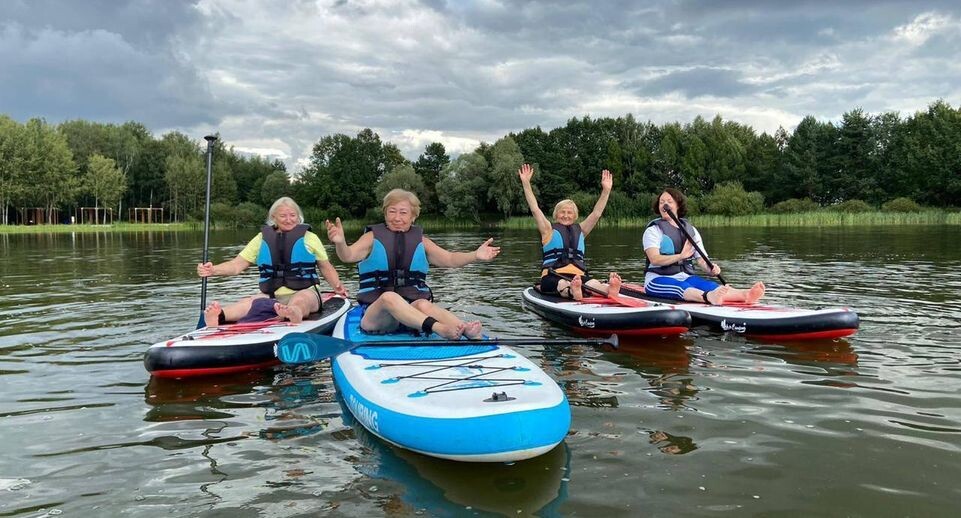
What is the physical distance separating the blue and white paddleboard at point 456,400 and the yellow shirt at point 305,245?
6.88ft

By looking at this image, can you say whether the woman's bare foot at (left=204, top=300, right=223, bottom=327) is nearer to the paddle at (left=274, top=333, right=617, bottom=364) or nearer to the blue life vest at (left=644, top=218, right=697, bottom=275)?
the paddle at (left=274, top=333, right=617, bottom=364)

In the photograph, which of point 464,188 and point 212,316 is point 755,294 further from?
point 464,188

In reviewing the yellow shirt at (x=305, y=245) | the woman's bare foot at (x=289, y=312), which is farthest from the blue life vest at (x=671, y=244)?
the woman's bare foot at (x=289, y=312)

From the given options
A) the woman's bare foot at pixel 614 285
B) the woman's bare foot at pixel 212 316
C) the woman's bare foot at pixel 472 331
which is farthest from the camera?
the woman's bare foot at pixel 614 285

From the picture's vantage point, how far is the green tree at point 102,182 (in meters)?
63.2

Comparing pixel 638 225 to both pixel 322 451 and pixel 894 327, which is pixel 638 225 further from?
pixel 322 451

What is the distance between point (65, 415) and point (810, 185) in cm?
5872

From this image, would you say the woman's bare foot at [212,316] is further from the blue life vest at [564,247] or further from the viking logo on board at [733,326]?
the viking logo on board at [733,326]

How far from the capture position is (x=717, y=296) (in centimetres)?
791

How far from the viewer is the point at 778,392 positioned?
5.34 meters

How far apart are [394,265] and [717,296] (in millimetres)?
4055

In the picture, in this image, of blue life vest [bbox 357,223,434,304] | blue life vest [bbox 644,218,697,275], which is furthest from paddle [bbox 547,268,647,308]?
blue life vest [bbox 357,223,434,304]

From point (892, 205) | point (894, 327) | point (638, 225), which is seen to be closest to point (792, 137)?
point (892, 205)

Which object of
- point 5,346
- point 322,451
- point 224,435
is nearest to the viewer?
point 322,451
